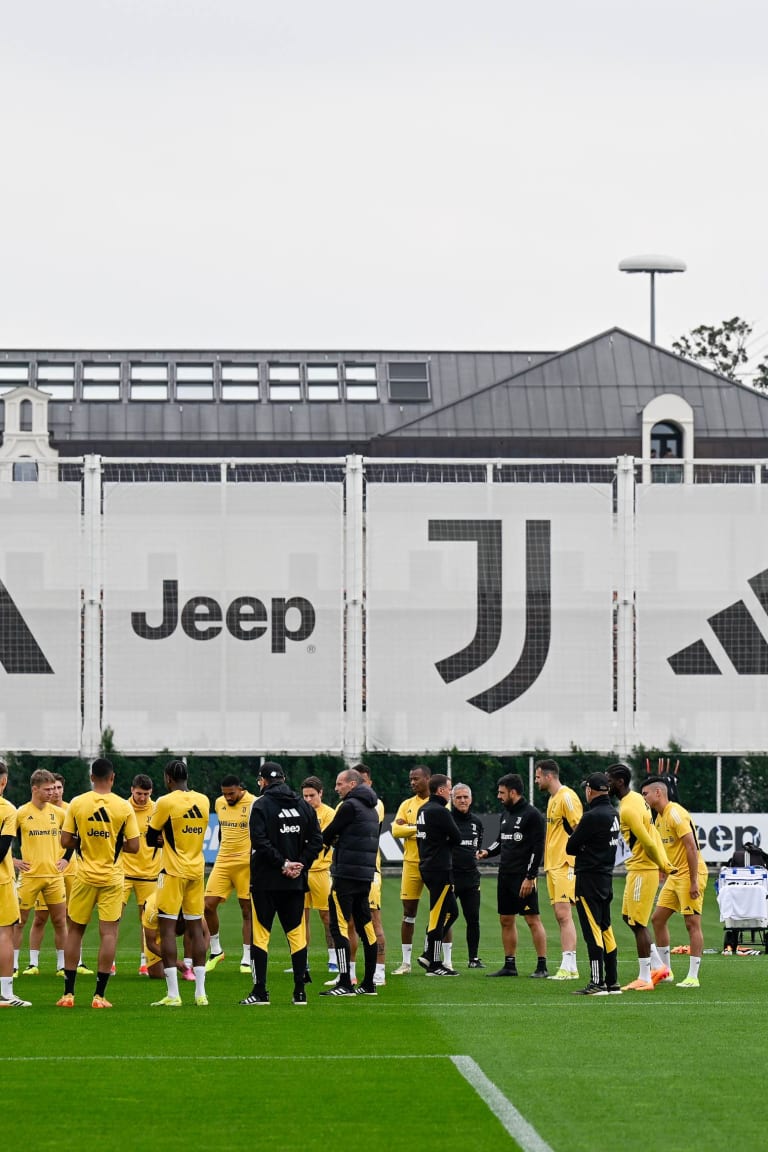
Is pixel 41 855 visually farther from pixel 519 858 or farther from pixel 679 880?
pixel 679 880

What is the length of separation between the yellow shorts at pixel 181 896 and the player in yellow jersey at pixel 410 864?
365cm

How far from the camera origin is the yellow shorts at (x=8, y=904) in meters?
15.4

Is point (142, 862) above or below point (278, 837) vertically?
below

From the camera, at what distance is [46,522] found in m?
42.5

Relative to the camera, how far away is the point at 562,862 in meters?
18.4

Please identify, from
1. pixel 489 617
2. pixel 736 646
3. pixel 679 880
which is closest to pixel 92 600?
pixel 489 617

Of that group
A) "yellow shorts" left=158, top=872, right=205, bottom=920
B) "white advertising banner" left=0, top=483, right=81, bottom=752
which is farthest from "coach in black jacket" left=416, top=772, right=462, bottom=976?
"white advertising banner" left=0, top=483, right=81, bottom=752

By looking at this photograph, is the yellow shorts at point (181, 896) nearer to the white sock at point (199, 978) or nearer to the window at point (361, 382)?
the white sock at point (199, 978)

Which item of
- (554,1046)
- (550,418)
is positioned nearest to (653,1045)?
Result: (554,1046)

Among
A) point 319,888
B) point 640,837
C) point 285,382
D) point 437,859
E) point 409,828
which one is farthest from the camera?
point 285,382

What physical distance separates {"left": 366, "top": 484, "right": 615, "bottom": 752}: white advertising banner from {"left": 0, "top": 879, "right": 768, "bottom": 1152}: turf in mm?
24839

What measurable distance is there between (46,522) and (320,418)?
21496 mm

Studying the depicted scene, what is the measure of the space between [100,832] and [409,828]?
4303 millimetres

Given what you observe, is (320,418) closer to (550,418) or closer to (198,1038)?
(550,418)
